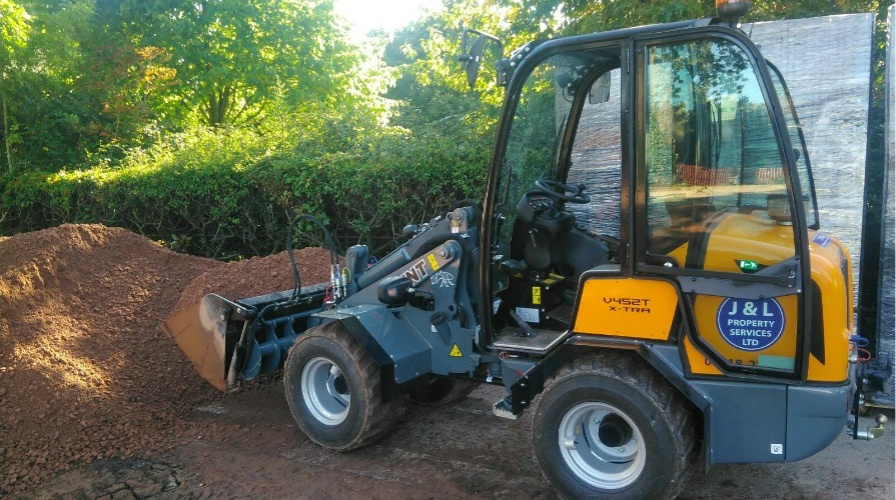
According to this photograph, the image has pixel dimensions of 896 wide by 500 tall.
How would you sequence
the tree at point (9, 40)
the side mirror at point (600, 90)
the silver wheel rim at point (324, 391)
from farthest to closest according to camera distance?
1. the tree at point (9, 40)
2. the silver wheel rim at point (324, 391)
3. the side mirror at point (600, 90)

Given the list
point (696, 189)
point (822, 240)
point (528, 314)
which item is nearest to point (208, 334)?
point (528, 314)

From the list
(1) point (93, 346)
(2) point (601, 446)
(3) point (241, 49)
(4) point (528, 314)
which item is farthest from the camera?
(3) point (241, 49)

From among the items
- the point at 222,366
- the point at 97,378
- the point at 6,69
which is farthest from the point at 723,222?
the point at 6,69

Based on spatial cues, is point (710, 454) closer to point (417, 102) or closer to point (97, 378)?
point (97, 378)

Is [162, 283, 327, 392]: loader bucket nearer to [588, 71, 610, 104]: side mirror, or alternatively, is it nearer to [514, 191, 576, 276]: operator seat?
[514, 191, 576, 276]: operator seat

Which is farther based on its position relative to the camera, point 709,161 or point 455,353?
point 455,353

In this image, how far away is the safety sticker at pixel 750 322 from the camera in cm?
321

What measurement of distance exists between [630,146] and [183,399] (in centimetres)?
402

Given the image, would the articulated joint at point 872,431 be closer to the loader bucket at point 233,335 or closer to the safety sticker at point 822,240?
the safety sticker at point 822,240

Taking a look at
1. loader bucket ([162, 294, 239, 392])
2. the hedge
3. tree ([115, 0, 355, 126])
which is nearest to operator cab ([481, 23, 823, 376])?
loader bucket ([162, 294, 239, 392])

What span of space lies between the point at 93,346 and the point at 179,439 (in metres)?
1.70

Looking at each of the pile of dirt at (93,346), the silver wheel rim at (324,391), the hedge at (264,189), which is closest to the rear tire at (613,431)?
the silver wheel rim at (324,391)

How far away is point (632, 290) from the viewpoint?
11.4 feet

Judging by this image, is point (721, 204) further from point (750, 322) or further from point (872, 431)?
point (872, 431)
